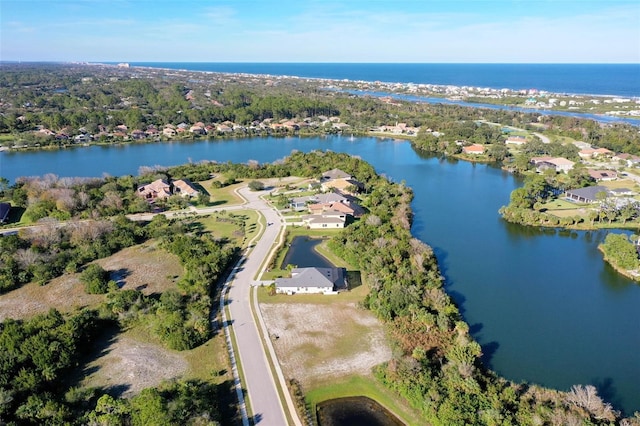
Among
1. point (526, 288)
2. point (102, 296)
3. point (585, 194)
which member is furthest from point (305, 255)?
point (585, 194)

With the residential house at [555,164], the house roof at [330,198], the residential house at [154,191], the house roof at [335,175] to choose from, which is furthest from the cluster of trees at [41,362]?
the residential house at [555,164]

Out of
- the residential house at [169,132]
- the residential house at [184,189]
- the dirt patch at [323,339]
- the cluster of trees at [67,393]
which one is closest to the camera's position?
the cluster of trees at [67,393]

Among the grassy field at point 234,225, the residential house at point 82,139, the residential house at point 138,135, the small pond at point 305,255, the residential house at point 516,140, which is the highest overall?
the residential house at point 516,140

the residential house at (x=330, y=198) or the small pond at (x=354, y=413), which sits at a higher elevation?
the residential house at (x=330, y=198)

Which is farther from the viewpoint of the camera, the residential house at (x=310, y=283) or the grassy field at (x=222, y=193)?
the grassy field at (x=222, y=193)

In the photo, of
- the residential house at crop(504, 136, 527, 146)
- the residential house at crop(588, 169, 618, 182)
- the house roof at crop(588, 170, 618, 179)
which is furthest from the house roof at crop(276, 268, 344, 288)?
the residential house at crop(504, 136, 527, 146)

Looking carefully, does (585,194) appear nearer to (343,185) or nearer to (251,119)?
(343,185)

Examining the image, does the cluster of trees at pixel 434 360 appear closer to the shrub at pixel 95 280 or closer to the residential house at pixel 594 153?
the shrub at pixel 95 280

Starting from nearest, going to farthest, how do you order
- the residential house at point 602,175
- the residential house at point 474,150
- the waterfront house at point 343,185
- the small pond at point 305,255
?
1. the small pond at point 305,255
2. the waterfront house at point 343,185
3. the residential house at point 602,175
4. the residential house at point 474,150
